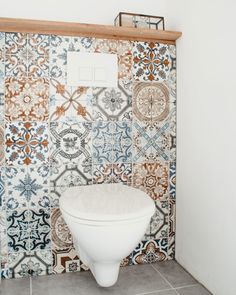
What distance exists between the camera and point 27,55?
1476mm

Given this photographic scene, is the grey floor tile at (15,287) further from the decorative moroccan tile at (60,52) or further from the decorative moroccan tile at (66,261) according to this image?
the decorative moroccan tile at (60,52)

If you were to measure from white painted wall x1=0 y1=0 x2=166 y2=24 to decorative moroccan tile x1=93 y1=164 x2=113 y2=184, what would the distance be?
2.66 ft

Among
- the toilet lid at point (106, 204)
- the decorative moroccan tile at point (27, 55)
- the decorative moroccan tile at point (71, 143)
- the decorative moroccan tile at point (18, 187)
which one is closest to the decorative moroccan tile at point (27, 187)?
the decorative moroccan tile at point (18, 187)

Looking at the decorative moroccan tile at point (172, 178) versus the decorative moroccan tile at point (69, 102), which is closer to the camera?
the decorative moroccan tile at point (69, 102)

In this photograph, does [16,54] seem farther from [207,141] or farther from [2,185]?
[207,141]

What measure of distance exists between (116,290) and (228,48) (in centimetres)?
115

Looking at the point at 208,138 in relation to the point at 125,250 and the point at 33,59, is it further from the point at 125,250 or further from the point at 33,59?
the point at 33,59

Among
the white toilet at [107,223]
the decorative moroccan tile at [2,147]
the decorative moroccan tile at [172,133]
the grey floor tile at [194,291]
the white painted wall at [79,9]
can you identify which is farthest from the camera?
the decorative moroccan tile at [172,133]

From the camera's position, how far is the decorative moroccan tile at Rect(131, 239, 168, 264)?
1.62 m

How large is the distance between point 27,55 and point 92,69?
0.33 meters

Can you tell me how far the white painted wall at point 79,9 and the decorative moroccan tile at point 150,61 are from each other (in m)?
0.26

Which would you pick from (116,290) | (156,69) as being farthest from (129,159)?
(116,290)

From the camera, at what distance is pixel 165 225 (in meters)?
1.66

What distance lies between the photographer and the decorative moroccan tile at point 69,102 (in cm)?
151
